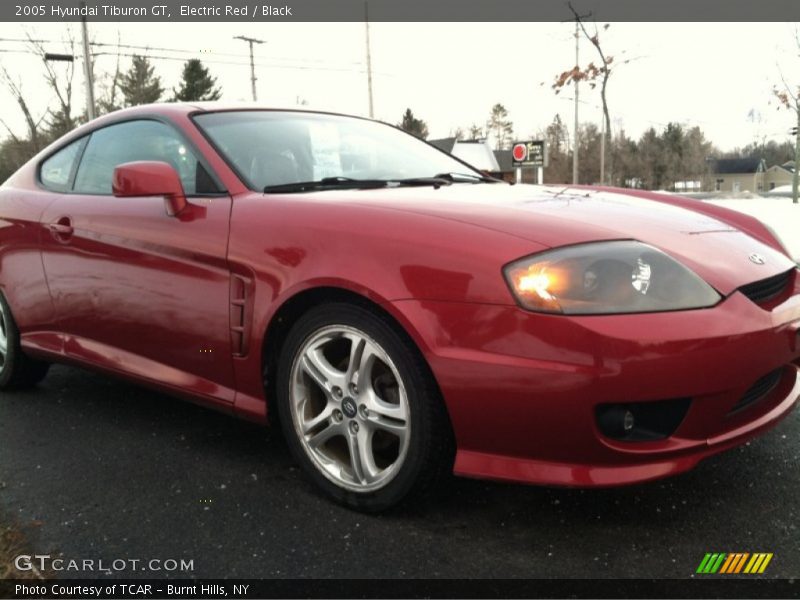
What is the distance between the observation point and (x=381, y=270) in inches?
87.0

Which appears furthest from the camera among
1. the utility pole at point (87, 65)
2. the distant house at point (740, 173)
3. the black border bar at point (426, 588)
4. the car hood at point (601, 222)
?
the distant house at point (740, 173)

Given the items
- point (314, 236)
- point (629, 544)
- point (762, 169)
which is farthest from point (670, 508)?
point (762, 169)

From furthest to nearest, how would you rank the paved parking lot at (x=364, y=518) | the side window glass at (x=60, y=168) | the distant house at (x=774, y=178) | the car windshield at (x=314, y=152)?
the distant house at (x=774, y=178)
the side window glass at (x=60, y=168)
the car windshield at (x=314, y=152)
the paved parking lot at (x=364, y=518)

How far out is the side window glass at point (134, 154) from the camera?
9.62 feet

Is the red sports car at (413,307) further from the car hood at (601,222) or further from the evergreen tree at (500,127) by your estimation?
the evergreen tree at (500,127)

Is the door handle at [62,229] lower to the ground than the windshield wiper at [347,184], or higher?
lower

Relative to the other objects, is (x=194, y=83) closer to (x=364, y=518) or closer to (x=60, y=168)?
(x=60, y=168)

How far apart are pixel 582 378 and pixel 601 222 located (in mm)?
617

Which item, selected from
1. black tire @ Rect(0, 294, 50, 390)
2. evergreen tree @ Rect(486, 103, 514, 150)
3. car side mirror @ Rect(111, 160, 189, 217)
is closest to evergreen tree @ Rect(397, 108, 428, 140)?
evergreen tree @ Rect(486, 103, 514, 150)

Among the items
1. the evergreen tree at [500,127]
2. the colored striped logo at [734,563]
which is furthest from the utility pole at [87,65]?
the evergreen tree at [500,127]

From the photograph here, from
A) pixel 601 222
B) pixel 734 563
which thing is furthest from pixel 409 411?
pixel 734 563

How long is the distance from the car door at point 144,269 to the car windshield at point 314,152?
171mm

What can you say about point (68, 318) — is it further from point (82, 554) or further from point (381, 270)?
point (381, 270)

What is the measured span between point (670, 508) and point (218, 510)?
1505mm
